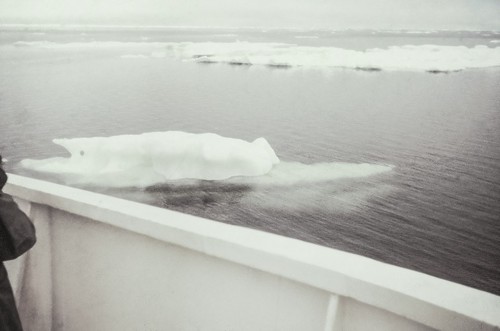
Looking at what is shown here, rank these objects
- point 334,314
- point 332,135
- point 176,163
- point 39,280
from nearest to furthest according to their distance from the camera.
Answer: point 334,314
point 39,280
point 176,163
point 332,135

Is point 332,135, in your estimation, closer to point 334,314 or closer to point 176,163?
point 176,163

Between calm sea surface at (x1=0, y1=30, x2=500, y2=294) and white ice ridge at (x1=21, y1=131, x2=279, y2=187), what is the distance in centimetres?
43

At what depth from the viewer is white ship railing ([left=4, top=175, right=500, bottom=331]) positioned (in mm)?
1030

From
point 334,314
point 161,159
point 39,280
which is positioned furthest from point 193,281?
point 161,159

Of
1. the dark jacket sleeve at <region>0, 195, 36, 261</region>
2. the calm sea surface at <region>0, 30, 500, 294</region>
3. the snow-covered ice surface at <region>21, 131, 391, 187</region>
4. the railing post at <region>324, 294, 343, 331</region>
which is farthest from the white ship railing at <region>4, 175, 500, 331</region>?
the snow-covered ice surface at <region>21, 131, 391, 187</region>

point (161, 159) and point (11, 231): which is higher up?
point (11, 231)

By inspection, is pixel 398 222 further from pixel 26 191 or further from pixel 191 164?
pixel 26 191

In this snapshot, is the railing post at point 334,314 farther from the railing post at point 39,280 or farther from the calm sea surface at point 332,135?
the calm sea surface at point 332,135

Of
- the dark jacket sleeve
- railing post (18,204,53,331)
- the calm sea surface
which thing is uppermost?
the dark jacket sleeve

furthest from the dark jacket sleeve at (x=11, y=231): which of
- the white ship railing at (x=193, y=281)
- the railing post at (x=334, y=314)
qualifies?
the railing post at (x=334, y=314)

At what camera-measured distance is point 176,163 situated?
25.9ft

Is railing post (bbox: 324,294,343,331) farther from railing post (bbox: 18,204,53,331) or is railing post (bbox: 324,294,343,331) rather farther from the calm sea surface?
the calm sea surface

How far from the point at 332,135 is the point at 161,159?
4.91 metres

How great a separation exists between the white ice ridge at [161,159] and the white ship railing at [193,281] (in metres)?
6.01
